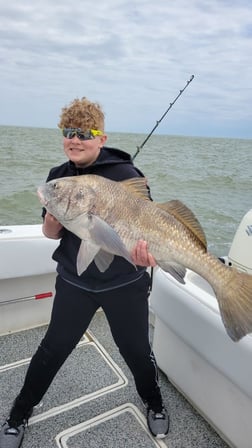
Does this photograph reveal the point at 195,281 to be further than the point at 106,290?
Yes

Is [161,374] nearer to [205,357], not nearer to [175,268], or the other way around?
[205,357]

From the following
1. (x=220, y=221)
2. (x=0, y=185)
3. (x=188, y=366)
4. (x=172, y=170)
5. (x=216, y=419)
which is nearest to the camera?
(x=216, y=419)

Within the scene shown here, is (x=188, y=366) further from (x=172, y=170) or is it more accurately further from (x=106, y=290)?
(x=172, y=170)

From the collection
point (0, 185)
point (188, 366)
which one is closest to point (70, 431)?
point (188, 366)

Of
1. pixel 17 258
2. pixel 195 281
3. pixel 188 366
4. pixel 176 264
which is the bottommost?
pixel 188 366

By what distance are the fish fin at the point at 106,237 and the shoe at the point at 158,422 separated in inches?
49.7

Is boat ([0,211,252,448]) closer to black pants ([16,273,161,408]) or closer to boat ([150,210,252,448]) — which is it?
boat ([150,210,252,448])

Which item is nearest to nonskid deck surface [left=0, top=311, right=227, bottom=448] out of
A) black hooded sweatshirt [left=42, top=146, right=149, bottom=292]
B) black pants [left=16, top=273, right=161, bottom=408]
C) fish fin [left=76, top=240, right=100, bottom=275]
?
black pants [left=16, top=273, right=161, bottom=408]

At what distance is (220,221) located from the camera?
10.9 metres

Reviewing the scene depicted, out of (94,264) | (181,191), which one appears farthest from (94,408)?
(181,191)

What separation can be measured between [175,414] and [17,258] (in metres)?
1.65

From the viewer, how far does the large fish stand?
1716 mm

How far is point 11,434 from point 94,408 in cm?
60

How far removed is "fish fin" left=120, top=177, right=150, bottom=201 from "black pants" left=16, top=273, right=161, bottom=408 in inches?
19.8
